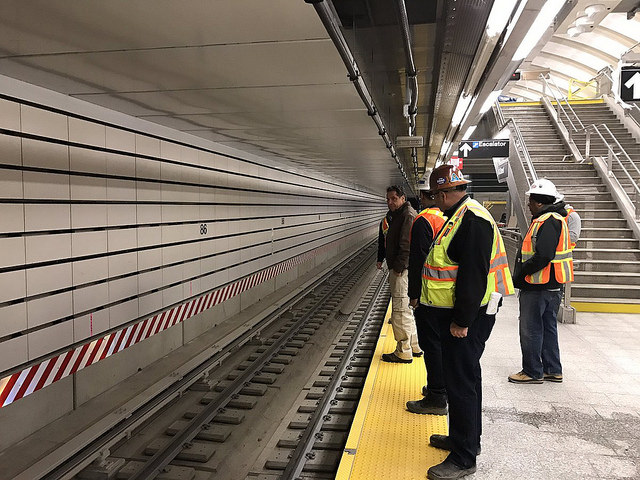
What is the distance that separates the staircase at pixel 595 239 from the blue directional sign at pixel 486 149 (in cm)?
88

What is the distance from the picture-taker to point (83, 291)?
5281 millimetres

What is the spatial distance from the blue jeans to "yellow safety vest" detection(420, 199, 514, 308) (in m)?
1.73

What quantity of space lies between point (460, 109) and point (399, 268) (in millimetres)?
3223

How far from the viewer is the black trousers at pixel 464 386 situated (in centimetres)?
328

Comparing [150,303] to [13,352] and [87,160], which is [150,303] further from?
[13,352]

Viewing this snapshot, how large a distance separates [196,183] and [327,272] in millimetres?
8845

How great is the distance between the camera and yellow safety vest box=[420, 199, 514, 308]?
337cm

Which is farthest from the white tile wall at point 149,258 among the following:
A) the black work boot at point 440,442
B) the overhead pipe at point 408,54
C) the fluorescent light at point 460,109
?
the fluorescent light at point 460,109

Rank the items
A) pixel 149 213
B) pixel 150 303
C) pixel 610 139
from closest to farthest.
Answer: pixel 149 213 → pixel 150 303 → pixel 610 139

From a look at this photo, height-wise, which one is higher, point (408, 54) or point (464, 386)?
point (408, 54)

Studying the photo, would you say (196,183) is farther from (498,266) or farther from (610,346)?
(610,346)

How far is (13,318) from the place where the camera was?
4316 mm

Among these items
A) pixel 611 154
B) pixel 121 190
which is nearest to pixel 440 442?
pixel 121 190

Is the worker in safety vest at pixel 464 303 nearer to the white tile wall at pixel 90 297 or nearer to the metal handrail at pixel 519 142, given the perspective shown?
the white tile wall at pixel 90 297
